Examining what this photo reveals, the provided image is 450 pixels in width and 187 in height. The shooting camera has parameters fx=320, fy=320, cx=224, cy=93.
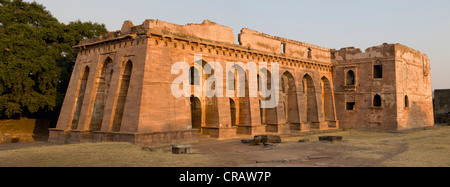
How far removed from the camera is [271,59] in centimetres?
2530

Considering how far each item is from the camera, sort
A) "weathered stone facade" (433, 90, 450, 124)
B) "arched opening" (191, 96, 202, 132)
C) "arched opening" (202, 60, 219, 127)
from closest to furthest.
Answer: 1. "arched opening" (202, 60, 219, 127)
2. "arched opening" (191, 96, 202, 132)
3. "weathered stone facade" (433, 90, 450, 124)

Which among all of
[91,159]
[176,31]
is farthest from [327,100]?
[91,159]

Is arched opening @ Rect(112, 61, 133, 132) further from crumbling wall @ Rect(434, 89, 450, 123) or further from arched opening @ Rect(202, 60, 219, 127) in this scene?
crumbling wall @ Rect(434, 89, 450, 123)

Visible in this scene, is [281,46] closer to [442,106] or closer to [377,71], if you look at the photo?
[377,71]

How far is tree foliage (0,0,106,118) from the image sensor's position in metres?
22.2

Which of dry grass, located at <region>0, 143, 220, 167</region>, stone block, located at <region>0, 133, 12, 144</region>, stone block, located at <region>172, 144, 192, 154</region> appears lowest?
stone block, located at <region>0, 133, 12, 144</region>

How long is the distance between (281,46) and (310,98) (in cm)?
591

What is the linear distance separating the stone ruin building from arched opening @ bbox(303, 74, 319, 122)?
0.30 ft

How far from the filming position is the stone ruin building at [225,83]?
1697cm

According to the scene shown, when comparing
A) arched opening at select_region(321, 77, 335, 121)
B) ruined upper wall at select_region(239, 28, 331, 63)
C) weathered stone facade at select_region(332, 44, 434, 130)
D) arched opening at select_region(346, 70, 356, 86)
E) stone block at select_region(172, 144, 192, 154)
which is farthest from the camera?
arched opening at select_region(346, 70, 356, 86)

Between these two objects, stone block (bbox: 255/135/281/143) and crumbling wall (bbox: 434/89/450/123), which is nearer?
stone block (bbox: 255/135/281/143)

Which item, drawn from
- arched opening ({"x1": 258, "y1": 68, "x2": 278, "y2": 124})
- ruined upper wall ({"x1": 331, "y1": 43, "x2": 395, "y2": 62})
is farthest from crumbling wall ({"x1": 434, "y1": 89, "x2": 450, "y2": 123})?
arched opening ({"x1": 258, "y1": 68, "x2": 278, "y2": 124})
